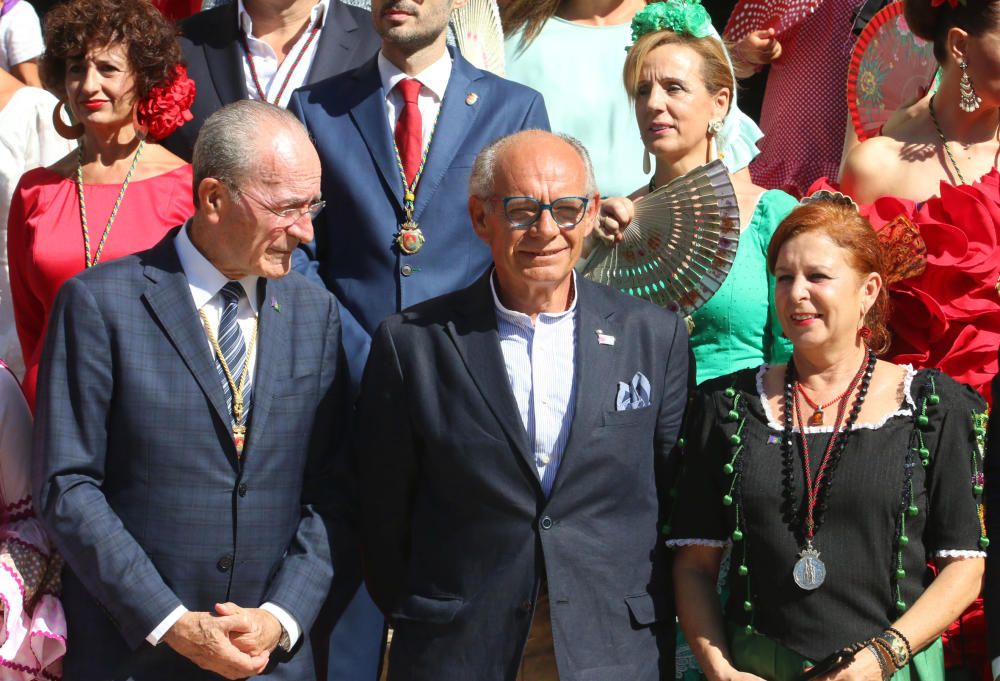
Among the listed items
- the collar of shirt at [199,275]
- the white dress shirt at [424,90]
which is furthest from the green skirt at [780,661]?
the white dress shirt at [424,90]

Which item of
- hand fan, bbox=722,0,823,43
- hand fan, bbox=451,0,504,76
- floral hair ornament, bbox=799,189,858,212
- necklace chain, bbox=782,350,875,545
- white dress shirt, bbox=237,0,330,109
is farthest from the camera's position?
hand fan, bbox=722,0,823,43

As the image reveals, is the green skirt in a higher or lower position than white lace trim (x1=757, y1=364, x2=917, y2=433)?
lower

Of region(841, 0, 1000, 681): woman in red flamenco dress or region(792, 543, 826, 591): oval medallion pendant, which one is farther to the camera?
region(841, 0, 1000, 681): woman in red flamenco dress

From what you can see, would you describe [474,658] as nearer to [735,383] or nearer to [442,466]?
[442,466]

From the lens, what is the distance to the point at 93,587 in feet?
11.8

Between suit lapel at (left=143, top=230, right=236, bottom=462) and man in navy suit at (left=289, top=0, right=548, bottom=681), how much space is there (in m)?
0.65

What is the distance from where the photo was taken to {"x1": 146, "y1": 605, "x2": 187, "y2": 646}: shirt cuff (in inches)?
141

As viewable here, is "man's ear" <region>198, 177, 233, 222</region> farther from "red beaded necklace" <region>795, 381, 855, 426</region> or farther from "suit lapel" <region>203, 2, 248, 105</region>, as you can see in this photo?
"red beaded necklace" <region>795, 381, 855, 426</region>

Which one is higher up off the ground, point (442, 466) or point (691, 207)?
point (691, 207)

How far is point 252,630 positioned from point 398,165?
1542 mm

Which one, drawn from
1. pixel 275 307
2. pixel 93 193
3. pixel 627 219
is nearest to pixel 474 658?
pixel 275 307

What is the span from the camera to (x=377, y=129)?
179 inches

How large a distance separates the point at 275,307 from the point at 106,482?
2.01ft

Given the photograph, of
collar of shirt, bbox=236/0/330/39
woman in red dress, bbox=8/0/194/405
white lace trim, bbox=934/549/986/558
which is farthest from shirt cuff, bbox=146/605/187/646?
collar of shirt, bbox=236/0/330/39
